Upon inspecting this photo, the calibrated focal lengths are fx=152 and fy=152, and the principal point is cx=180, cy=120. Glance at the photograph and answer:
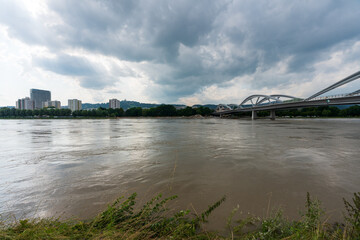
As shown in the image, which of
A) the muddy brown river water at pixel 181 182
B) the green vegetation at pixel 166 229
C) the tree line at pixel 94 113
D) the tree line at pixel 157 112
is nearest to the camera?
the green vegetation at pixel 166 229

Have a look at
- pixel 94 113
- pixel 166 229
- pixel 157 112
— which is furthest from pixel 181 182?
pixel 157 112

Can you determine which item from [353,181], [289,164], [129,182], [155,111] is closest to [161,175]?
[129,182]

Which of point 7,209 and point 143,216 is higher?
point 143,216

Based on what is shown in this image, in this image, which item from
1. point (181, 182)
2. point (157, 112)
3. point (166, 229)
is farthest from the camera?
point (157, 112)

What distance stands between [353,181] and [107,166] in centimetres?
962

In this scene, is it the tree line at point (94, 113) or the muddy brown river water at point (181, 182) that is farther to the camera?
the tree line at point (94, 113)

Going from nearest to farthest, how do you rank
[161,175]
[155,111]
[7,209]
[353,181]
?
1. [7,209]
2. [353,181]
3. [161,175]
4. [155,111]

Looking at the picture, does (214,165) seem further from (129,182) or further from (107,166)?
(107,166)

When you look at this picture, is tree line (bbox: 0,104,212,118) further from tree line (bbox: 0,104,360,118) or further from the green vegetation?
the green vegetation

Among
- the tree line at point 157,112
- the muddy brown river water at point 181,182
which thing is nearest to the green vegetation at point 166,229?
the muddy brown river water at point 181,182

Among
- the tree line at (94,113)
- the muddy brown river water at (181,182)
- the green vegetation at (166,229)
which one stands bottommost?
the muddy brown river water at (181,182)

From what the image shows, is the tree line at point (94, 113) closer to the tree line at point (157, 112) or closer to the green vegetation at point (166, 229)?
the tree line at point (157, 112)

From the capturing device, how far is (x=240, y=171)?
6324 millimetres

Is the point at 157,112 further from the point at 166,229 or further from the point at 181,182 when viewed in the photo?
the point at 166,229
